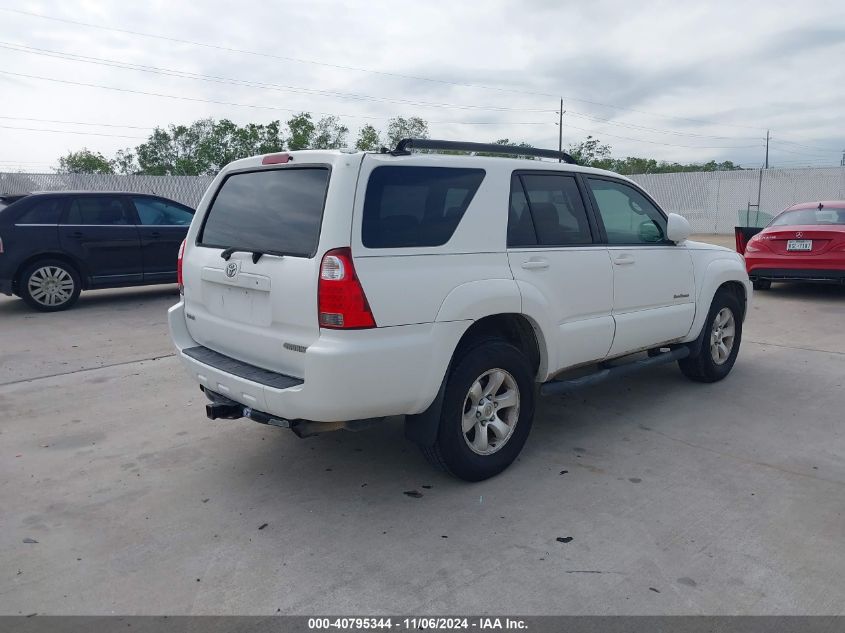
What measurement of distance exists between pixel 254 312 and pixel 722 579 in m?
2.60

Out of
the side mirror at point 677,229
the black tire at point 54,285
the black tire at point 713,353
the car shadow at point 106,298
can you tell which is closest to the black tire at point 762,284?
the black tire at point 713,353

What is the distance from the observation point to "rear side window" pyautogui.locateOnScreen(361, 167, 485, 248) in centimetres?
333

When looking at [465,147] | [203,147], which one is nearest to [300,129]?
[203,147]

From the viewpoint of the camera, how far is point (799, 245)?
9922mm

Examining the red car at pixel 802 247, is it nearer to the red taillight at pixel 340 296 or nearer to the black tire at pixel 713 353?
the black tire at pixel 713 353

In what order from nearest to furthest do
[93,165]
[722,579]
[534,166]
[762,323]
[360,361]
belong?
[722,579], [360,361], [534,166], [762,323], [93,165]

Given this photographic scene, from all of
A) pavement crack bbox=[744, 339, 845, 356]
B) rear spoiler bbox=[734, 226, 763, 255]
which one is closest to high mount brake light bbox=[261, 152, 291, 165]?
pavement crack bbox=[744, 339, 845, 356]

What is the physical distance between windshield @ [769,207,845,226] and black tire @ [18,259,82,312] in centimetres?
1088

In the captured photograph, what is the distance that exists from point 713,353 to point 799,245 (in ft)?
17.7

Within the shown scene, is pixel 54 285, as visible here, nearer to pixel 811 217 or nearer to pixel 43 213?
pixel 43 213

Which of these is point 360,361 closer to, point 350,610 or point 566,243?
point 350,610

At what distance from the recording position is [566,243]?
429 centimetres

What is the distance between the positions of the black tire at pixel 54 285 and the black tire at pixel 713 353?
8.12 m

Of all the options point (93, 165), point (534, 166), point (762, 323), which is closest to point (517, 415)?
point (534, 166)
